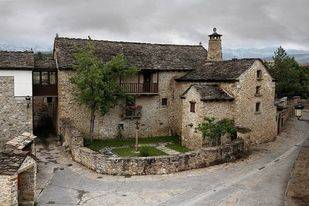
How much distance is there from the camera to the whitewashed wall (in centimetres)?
2961

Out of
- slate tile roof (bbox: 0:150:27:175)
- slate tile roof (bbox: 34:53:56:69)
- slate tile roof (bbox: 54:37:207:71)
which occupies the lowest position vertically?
slate tile roof (bbox: 0:150:27:175)

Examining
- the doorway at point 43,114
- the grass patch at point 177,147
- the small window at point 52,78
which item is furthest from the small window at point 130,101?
the doorway at point 43,114

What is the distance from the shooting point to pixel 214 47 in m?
38.5

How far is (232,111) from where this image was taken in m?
31.2

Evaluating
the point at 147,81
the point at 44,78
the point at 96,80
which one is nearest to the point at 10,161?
the point at 96,80

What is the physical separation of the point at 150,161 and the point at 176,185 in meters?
2.58

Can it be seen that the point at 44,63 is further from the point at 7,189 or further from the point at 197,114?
the point at 7,189

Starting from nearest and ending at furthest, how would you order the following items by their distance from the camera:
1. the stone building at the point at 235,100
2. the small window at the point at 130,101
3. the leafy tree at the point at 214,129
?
the leafy tree at the point at 214,129 < the stone building at the point at 235,100 < the small window at the point at 130,101

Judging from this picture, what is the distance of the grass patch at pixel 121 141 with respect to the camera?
31441mm

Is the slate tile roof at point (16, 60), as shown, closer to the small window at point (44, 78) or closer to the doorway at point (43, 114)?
the small window at point (44, 78)

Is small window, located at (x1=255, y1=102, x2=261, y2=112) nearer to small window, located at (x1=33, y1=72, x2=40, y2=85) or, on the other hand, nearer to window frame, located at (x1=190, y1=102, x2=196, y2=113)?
window frame, located at (x1=190, y1=102, x2=196, y2=113)

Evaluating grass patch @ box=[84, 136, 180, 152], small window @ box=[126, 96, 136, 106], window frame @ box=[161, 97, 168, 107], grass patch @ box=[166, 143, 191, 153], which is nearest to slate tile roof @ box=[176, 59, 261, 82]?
window frame @ box=[161, 97, 168, 107]

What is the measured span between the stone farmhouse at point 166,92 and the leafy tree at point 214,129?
0.91 metres

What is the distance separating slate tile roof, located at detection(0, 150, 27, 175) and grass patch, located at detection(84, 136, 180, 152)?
13047mm
